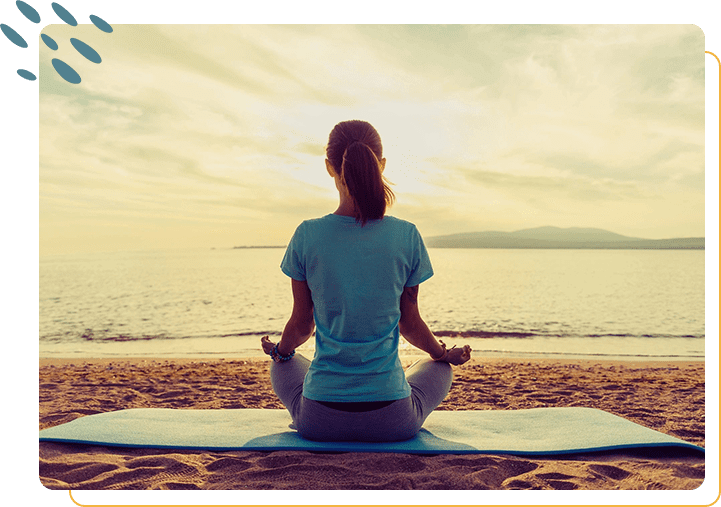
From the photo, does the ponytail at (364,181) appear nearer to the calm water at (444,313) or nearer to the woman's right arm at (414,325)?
the woman's right arm at (414,325)

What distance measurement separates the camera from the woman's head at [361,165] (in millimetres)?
2250

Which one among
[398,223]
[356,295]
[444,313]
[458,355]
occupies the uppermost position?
[398,223]

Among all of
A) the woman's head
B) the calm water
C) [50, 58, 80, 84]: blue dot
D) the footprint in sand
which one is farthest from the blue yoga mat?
the calm water

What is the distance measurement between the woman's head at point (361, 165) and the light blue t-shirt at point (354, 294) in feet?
0.27

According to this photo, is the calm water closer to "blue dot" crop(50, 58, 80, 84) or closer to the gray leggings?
the gray leggings

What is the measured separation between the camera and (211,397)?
424 cm

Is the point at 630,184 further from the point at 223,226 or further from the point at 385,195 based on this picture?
the point at 385,195

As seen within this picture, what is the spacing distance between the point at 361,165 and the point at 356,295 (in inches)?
22.7

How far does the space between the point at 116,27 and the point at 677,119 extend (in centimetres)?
1018

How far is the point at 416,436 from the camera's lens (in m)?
2.70
